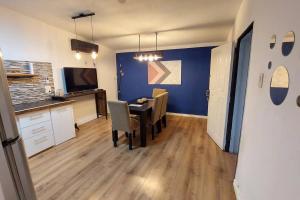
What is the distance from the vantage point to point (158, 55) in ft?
11.4

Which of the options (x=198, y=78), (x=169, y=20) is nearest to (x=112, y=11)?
(x=169, y=20)

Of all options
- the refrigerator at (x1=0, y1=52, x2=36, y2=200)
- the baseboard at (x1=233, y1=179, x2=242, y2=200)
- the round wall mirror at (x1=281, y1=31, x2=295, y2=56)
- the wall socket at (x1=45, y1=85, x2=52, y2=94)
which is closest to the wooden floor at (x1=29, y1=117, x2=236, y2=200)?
the baseboard at (x1=233, y1=179, x2=242, y2=200)

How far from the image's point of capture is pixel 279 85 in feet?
3.20

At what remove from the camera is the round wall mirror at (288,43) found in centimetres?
84

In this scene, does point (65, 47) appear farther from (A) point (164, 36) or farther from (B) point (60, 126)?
(A) point (164, 36)

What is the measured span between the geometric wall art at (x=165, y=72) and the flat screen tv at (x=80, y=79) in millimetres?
1963

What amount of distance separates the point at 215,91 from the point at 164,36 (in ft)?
6.47

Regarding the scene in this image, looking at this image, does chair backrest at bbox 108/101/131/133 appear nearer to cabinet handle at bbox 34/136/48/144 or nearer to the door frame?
cabinet handle at bbox 34/136/48/144

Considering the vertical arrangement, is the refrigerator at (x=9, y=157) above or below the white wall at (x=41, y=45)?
below

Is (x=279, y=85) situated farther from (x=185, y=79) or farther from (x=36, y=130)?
(x=185, y=79)

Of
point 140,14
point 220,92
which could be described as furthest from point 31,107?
point 220,92

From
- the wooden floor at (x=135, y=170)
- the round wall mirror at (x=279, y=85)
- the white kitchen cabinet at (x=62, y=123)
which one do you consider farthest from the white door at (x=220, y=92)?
the white kitchen cabinet at (x=62, y=123)

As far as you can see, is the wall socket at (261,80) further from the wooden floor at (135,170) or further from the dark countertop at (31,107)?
the dark countertop at (31,107)

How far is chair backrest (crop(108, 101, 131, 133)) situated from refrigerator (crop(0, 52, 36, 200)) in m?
1.78
